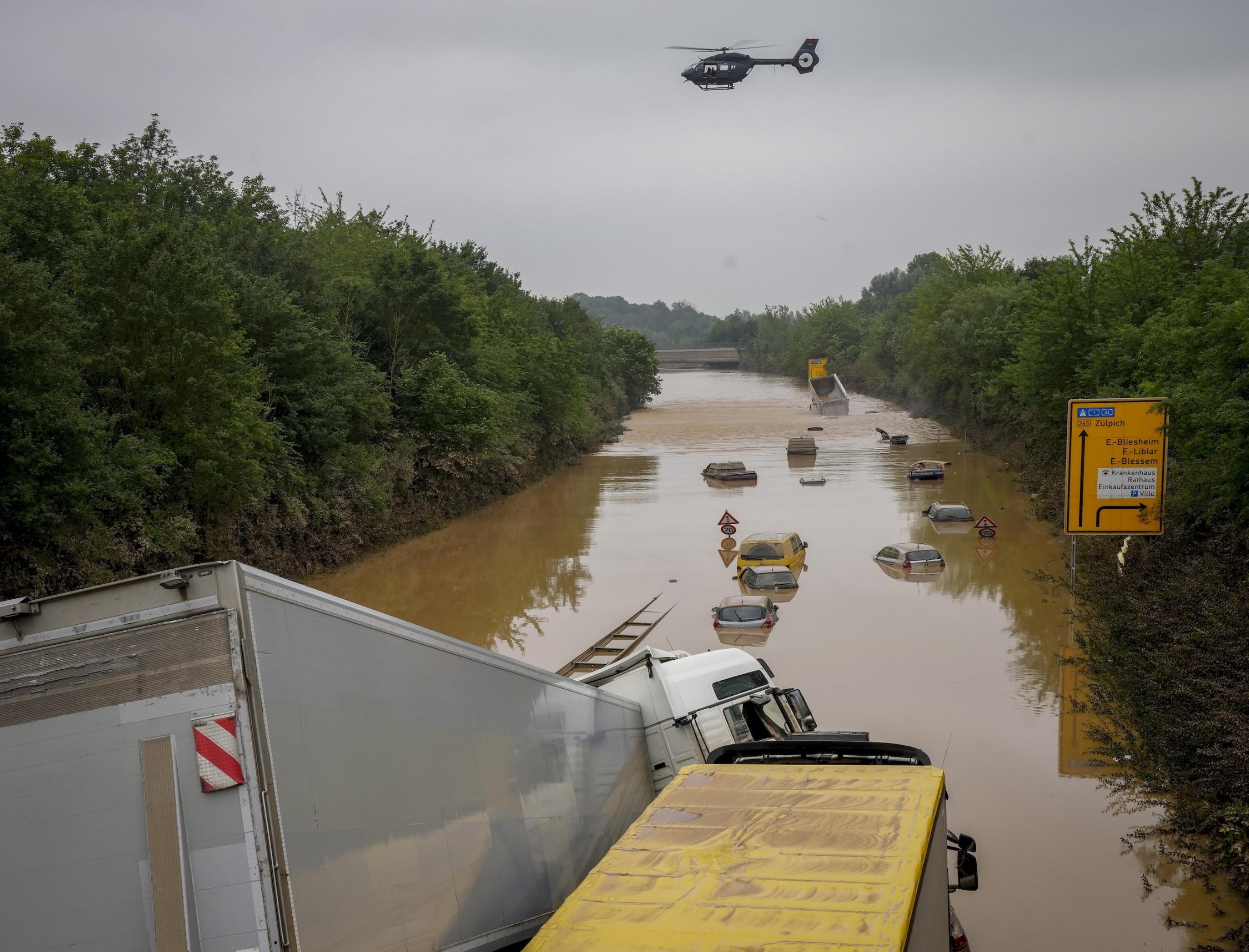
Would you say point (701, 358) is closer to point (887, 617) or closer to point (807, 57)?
point (807, 57)

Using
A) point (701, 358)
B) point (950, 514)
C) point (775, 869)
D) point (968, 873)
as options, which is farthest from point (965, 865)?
point (701, 358)

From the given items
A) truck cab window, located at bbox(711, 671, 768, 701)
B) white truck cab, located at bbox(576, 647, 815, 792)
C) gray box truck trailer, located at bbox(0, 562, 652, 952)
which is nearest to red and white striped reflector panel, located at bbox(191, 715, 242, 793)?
gray box truck trailer, located at bbox(0, 562, 652, 952)

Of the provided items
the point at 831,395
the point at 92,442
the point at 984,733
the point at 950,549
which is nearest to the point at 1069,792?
the point at 984,733

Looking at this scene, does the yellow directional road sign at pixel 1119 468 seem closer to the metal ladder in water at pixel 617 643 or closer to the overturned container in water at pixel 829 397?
the metal ladder in water at pixel 617 643

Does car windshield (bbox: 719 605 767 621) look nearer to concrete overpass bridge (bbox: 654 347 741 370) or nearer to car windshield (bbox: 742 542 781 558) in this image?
car windshield (bbox: 742 542 781 558)

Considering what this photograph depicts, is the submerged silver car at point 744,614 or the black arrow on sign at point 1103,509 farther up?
the black arrow on sign at point 1103,509

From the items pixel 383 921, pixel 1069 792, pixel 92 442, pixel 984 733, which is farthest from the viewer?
pixel 92 442

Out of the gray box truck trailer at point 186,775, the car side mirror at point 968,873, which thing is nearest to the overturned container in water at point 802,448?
the car side mirror at point 968,873

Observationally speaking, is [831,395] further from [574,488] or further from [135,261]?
[135,261]
